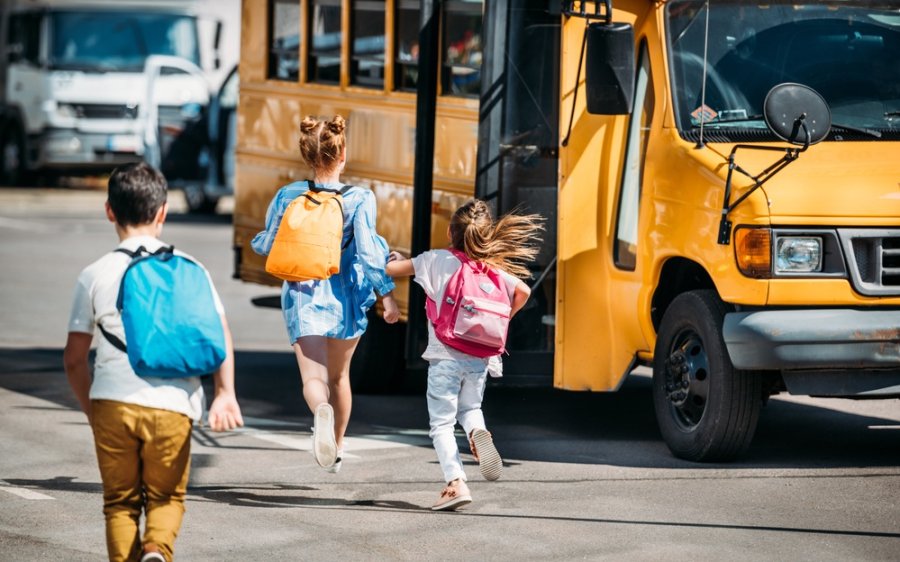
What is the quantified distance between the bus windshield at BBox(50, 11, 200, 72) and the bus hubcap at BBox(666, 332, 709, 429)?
20525mm

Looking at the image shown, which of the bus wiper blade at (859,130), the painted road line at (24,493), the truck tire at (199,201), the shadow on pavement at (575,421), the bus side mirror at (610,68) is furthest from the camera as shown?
the truck tire at (199,201)

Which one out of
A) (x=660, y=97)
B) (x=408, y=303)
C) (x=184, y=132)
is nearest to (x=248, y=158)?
(x=408, y=303)

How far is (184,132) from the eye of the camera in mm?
26516

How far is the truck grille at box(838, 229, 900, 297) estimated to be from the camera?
771 cm

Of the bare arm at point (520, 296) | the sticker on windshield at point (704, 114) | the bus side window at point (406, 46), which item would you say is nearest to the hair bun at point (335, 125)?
the bare arm at point (520, 296)

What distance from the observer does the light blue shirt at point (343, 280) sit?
295 inches

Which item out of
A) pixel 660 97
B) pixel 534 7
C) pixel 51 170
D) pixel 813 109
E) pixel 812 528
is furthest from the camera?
pixel 51 170

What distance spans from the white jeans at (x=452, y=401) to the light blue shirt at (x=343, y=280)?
440 millimetres

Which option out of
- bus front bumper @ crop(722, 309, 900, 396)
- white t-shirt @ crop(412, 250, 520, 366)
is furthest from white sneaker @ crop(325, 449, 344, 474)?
bus front bumper @ crop(722, 309, 900, 396)

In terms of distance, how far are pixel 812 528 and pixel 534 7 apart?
10.9 ft

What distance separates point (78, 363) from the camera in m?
5.46

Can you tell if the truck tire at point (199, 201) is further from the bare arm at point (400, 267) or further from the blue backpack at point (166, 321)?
the blue backpack at point (166, 321)

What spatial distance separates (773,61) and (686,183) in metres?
0.83

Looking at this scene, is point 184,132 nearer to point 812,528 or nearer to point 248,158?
point 248,158
